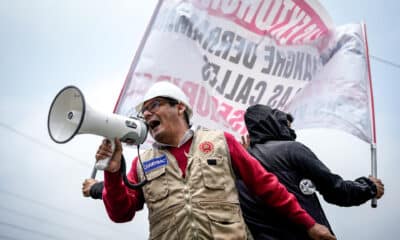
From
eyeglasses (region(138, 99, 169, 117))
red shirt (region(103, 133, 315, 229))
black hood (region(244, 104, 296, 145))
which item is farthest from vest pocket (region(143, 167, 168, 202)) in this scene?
black hood (region(244, 104, 296, 145))

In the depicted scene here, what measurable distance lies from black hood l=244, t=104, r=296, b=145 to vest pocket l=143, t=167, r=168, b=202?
36.5 inches

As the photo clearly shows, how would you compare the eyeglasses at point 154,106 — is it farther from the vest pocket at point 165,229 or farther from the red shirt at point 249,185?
the vest pocket at point 165,229

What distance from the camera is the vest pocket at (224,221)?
2.38m

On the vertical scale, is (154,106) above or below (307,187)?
above

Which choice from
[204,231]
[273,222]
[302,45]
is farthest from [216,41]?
[204,231]

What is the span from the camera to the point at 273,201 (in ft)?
8.54

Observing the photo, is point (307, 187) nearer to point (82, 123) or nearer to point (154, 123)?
point (154, 123)

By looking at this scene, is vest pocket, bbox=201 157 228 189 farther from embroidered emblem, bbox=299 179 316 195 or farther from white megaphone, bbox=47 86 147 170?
embroidered emblem, bbox=299 179 316 195

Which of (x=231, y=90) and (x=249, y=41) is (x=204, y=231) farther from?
(x=249, y=41)

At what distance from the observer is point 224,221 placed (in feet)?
7.94

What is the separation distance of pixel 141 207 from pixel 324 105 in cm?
324

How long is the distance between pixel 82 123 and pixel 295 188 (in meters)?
1.43

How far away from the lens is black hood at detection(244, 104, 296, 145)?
3216mm

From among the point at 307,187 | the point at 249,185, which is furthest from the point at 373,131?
the point at 249,185
